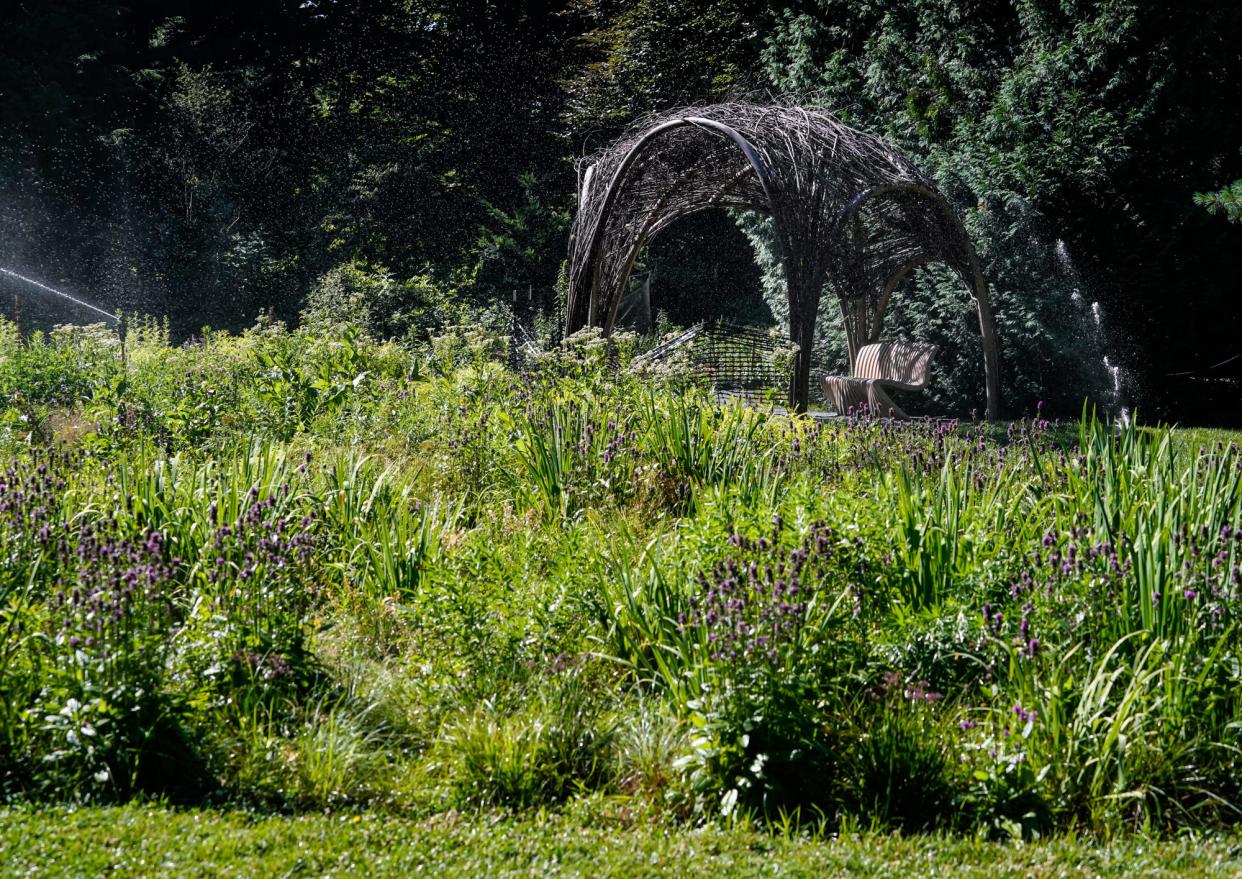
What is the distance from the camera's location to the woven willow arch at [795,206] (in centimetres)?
976

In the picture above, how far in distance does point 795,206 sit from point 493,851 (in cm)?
795

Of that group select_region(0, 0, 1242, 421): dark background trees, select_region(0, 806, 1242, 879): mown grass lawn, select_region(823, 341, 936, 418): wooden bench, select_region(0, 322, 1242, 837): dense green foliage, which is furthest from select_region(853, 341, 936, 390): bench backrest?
select_region(0, 806, 1242, 879): mown grass lawn

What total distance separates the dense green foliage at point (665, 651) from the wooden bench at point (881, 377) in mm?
6154

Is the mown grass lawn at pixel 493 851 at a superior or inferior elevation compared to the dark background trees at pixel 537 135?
inferior

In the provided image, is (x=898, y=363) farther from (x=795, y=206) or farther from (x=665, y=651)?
(x=665, y=651)

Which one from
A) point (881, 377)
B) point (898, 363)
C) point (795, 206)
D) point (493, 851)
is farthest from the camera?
point (881, 377)

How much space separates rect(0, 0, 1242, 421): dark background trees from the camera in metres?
11.2

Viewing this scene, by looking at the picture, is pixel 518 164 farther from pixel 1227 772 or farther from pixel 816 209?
pixel 1227 772

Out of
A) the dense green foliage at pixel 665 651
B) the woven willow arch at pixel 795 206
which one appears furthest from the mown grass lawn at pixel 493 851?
the woven willow arch at pixel 795 206

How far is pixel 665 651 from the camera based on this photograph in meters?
3.55

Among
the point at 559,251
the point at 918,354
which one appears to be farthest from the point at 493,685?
the point at 559,251

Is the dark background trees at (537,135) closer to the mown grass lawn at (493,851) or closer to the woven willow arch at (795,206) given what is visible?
the woven willow arch at (795,206)

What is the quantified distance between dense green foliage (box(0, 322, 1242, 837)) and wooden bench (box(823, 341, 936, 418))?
6154 mm

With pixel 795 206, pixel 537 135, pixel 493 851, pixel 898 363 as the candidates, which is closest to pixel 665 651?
pixel 493 851
